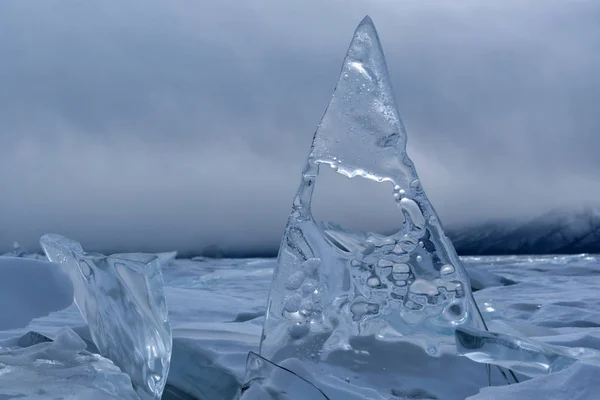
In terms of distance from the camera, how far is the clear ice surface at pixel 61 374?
1.35 m

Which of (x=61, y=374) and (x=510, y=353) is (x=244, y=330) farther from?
(x=510, y=353)

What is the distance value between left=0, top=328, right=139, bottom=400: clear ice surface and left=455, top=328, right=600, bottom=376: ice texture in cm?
84

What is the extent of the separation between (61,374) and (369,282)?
2.82 ft

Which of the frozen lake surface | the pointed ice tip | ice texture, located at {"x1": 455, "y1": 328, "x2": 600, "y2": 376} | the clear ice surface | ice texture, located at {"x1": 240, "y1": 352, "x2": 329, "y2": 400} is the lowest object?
the frozen lake surface

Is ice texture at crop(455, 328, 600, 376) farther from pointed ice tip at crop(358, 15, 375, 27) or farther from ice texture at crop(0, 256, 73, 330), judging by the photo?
ice texture at crop(0, 256, 73, 330)

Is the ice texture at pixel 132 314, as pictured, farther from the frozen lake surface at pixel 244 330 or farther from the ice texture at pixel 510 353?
the ice texture at pixel 510 353

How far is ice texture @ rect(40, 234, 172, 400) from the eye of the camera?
1597 mm

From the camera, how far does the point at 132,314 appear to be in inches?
65.7

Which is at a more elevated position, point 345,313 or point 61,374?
point 345,313

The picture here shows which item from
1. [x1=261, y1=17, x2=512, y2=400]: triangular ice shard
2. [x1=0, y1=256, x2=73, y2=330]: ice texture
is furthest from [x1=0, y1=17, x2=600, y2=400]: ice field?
[x1=0, y1=256, x2=73, y2=330]: ice texture

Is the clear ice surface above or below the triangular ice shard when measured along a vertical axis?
below

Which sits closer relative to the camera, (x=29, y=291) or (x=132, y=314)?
(x=132, y=314)

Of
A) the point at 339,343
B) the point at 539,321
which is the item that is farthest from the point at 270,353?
the point at 539,321

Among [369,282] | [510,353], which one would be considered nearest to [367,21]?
[369,282]
